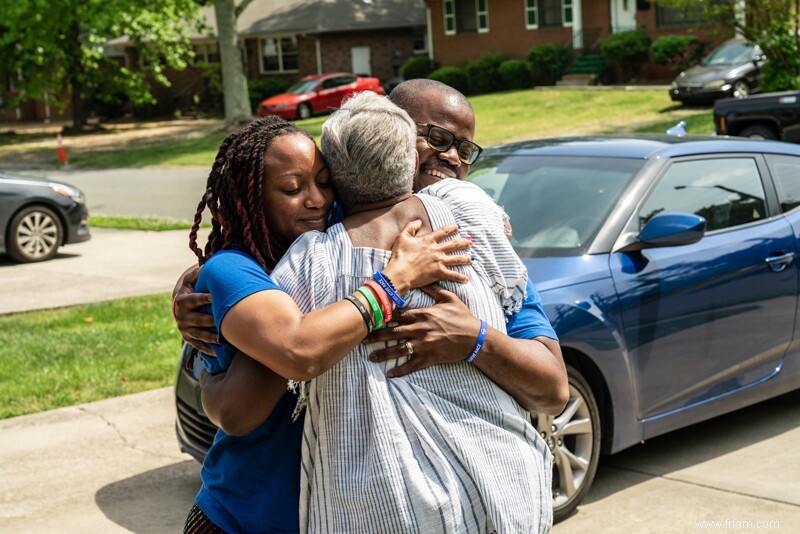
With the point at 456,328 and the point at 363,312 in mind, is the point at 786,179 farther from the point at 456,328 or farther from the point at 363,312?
the point at 363,312

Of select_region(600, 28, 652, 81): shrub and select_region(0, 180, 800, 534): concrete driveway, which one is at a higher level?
select_region(600, 28, 652, 81): shrub

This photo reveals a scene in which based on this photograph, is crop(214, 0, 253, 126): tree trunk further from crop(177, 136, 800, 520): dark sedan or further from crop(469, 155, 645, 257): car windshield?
crop(469, 155, 645, 257): car windshield

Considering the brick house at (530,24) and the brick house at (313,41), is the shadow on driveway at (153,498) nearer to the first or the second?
the brick house at (530,24)

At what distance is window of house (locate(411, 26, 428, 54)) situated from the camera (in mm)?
46656

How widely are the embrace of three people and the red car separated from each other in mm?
35268

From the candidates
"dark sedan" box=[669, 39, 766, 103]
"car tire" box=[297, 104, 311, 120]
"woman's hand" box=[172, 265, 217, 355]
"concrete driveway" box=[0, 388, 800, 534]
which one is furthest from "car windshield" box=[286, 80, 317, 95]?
"woman's hand" box=[172, 265, 217, 355]

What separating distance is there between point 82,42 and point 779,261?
3863 centimetres

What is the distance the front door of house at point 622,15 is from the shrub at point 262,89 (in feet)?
45.8

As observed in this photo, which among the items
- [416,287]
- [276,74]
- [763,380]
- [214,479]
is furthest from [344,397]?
[276,74]

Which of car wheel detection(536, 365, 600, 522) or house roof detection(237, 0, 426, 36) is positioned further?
house roof detection(237, 0, 426, 36)

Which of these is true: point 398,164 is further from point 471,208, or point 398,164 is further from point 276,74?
point 276,74

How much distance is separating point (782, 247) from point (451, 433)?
4191mm

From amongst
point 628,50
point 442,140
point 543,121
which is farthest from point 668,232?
point 628,50

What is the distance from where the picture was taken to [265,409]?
215 centimetres
